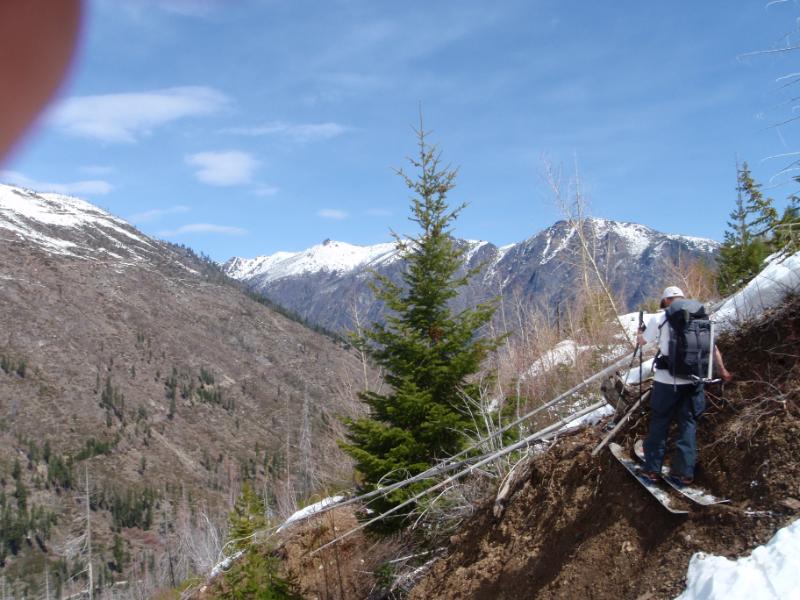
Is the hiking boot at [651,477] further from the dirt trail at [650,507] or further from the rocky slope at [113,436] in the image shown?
the rocky slope at [113,436]

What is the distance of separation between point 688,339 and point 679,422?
746 mm

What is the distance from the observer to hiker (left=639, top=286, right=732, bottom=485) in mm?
5191

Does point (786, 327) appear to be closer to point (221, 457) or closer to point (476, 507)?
point (476, 507)

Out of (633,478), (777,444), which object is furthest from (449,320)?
(777,444)

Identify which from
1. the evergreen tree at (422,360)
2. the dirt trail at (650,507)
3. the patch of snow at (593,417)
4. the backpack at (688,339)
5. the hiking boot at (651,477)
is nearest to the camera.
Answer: the dirt trail at (650,507)

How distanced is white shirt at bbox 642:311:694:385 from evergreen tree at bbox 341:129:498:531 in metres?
4.58

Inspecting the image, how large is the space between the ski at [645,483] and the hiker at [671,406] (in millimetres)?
66

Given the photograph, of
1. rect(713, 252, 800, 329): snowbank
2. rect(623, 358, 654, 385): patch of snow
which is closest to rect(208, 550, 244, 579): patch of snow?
rect(623, 358, 654, 385): patch of snow

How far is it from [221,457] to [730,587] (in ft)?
567

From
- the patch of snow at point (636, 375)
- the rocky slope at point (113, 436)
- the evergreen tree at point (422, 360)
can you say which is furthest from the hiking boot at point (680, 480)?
the rocky slope at point (113, 436)

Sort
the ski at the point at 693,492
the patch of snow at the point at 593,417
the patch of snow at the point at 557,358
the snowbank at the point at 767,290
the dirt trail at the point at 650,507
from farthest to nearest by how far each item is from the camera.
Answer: the patch of snow at the point at 557,358
the patch of snow at the point at 593,417
the snowbank at the point at 767,290
the ski at the point at 693,492
the dirt trail at the point at 650,507

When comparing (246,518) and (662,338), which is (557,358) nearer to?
(246,518)

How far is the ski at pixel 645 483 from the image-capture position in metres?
5.11

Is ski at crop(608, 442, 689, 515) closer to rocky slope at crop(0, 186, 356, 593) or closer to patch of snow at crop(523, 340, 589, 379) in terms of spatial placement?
patch of snow at crop(523, 340, 589, 379)
